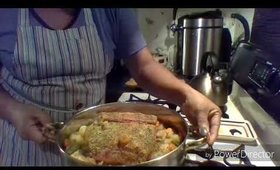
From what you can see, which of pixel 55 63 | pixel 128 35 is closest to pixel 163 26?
pixel 128 35

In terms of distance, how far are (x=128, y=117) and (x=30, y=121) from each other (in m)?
0.14

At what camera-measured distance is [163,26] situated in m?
0.62

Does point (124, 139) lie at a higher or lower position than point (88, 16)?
lower

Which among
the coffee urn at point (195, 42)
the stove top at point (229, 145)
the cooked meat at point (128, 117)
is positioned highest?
the coffee urn at point (195, 42)

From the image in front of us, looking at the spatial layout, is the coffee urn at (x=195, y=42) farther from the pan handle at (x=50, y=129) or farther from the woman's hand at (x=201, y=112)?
the pan handle at (x=50, y=129)

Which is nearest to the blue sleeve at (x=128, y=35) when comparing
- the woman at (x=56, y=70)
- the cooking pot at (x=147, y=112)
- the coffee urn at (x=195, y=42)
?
the woman at (x=56, y=70)

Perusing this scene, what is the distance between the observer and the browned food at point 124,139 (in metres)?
0.38

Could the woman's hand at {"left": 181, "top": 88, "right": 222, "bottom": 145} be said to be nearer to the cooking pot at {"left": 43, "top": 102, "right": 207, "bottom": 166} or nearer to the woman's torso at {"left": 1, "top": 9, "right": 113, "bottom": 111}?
the cooking pot at {"left": 43, "top": 102, "right": 207, "bottom": 166}

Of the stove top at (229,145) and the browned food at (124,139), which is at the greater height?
the browned food at (124,139)

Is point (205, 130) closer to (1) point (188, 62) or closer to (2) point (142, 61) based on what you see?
(2) point (142, 61)

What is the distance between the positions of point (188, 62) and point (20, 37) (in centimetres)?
47

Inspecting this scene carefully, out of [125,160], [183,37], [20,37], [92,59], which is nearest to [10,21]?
[20,37]

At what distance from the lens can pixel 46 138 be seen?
16.1 inches

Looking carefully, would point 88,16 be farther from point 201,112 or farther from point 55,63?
point 201,112
